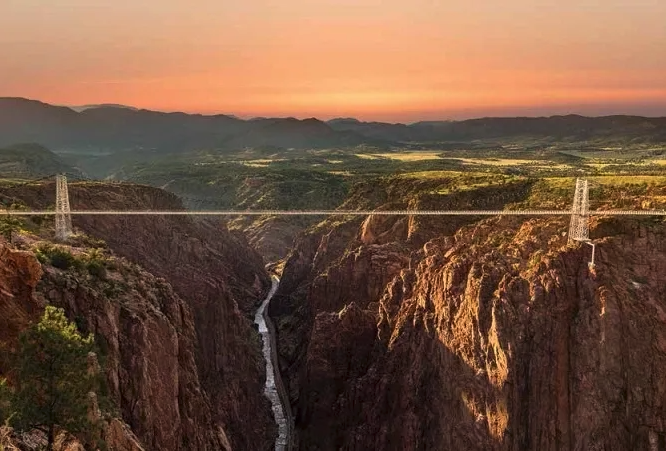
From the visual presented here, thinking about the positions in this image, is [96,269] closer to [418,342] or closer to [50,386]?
[50,386]

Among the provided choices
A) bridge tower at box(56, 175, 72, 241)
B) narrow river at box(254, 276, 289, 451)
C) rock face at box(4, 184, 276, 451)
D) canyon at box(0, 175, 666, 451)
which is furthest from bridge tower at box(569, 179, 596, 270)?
bridge tower at box(56, 175, 72, 241)

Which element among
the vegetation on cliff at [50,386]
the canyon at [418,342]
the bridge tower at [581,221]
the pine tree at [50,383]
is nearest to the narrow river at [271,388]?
the canyon at [418,342]

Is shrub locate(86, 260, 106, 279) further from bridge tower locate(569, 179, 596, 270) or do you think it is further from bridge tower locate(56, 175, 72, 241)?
bridge tower locate(569, 179, 596, 270)

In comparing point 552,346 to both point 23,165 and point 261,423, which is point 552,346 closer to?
point 261,423

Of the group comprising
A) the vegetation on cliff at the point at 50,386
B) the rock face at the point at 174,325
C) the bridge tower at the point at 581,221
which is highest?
the bridge tower at the point at 581,221

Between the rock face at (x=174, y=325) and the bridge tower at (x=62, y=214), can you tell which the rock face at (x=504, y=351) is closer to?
the rock face at (x=174, y=325)
